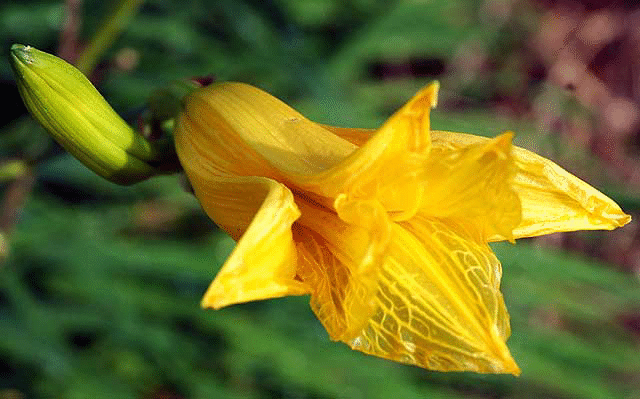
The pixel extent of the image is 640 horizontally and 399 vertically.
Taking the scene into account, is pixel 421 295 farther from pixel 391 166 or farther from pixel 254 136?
pixel 254 136

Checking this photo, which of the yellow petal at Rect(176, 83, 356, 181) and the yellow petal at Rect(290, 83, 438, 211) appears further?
the yellow petal at Rect(176, 83, 356, 181)

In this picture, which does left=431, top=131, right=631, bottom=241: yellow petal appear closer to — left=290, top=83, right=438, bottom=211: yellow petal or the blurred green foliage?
left=290, top=83, right=438, bottom=211: yellow petal

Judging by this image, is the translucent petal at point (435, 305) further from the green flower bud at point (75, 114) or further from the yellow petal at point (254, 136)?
the green flower bud at point (75, 114)

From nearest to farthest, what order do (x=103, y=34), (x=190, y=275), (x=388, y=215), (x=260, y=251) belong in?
(x=260, y=251) < (x=388, y=215) < (x=103, y=34) < (x=190, y=275)

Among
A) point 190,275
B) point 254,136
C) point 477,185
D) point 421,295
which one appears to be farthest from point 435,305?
point 190,275

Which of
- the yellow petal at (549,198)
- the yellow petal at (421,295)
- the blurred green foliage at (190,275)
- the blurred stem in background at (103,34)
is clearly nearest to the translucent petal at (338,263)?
the yellow petal at (421,295)

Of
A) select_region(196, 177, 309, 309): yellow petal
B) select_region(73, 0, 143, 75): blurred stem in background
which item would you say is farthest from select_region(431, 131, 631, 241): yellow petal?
select_region(73, 0, 143, 75): blurred stem in background

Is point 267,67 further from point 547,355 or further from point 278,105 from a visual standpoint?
point 278,105
